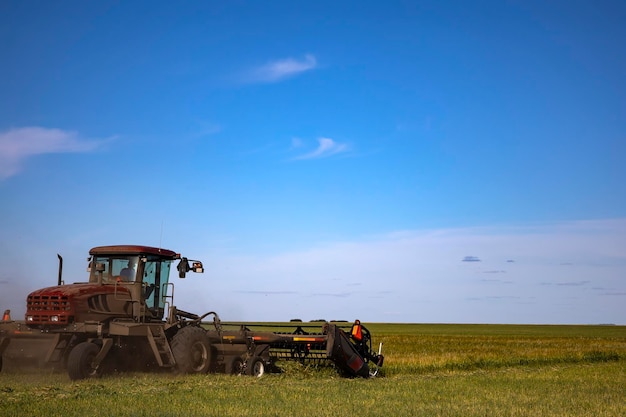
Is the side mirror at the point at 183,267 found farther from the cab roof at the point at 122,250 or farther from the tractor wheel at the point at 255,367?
the tractor wheel at the point at 255,367

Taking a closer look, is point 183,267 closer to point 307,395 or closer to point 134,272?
point 134,272

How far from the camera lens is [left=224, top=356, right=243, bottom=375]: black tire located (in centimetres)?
1759

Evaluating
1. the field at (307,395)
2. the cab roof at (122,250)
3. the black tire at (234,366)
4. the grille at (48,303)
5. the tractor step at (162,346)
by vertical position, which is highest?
the cab roof at (122,250)

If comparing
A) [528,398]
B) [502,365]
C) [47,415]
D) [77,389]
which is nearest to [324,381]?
[528,398]

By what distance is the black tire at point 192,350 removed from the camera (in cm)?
1667

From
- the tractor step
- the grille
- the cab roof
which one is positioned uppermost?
the cab roof

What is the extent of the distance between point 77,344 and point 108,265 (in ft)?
7.73

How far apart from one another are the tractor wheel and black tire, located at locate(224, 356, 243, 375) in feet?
1.24

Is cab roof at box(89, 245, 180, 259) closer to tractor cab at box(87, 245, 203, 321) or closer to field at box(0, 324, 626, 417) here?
tractor cab at box(87, 245, 203, 321)

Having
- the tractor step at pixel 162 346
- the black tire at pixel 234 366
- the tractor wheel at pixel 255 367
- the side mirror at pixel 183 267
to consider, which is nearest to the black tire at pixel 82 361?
the tractor step at pixel 162 346

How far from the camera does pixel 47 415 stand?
10484 mm

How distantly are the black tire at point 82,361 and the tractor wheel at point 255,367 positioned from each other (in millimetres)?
3864

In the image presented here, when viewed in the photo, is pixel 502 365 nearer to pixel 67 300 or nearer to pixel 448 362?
pixel 448 362

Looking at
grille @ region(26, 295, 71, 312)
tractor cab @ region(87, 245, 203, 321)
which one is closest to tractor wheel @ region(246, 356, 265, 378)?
tractor cab @ region(87, 245, 203, 321)
